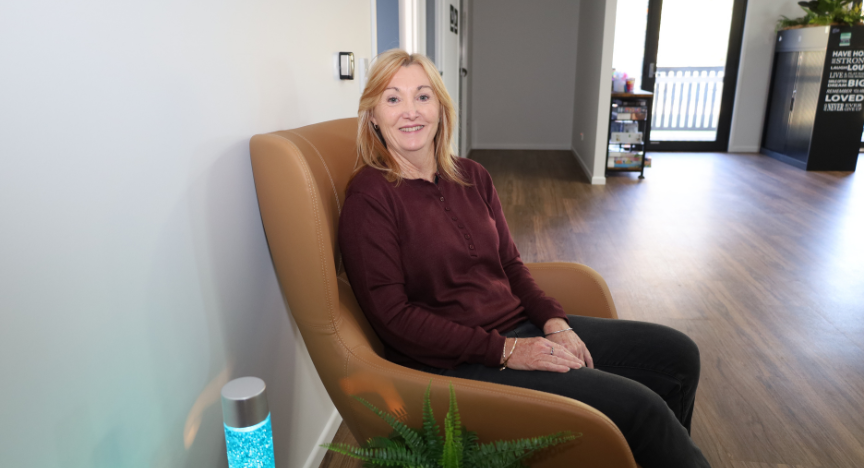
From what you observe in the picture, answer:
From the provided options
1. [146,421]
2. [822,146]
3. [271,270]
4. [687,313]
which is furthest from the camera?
[822,146]

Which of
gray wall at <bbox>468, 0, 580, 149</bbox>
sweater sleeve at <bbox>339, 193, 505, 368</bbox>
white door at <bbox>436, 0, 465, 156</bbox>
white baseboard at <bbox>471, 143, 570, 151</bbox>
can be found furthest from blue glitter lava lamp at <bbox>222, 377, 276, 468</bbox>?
white baseboard at <bbox>471, 143, 570, 151</bbox>

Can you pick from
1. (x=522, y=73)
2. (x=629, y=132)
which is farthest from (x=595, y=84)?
(x=522, y=73)

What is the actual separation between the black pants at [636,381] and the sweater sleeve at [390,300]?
1.9 inches

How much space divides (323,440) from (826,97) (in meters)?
5.95

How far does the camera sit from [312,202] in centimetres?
109

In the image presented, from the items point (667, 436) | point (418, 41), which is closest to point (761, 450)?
point (667, 436)

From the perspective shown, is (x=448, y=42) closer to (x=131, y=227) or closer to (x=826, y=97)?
(x=826, y=97)

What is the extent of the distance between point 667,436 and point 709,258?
257 cm

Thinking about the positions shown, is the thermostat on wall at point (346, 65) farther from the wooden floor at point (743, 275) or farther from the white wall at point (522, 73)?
the white wall at point (522, 73)

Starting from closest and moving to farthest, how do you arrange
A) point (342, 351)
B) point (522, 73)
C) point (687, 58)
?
point (342, 351) → point (687, 58) → point (522, 73)

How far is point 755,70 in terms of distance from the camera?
6.75 metres

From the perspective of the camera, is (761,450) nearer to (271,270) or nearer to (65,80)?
(271,270)

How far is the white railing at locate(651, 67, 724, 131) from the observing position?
7.41 m

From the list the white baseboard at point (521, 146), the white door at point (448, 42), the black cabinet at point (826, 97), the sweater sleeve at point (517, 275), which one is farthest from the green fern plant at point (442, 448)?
the white baseboard at point (521, 146)
